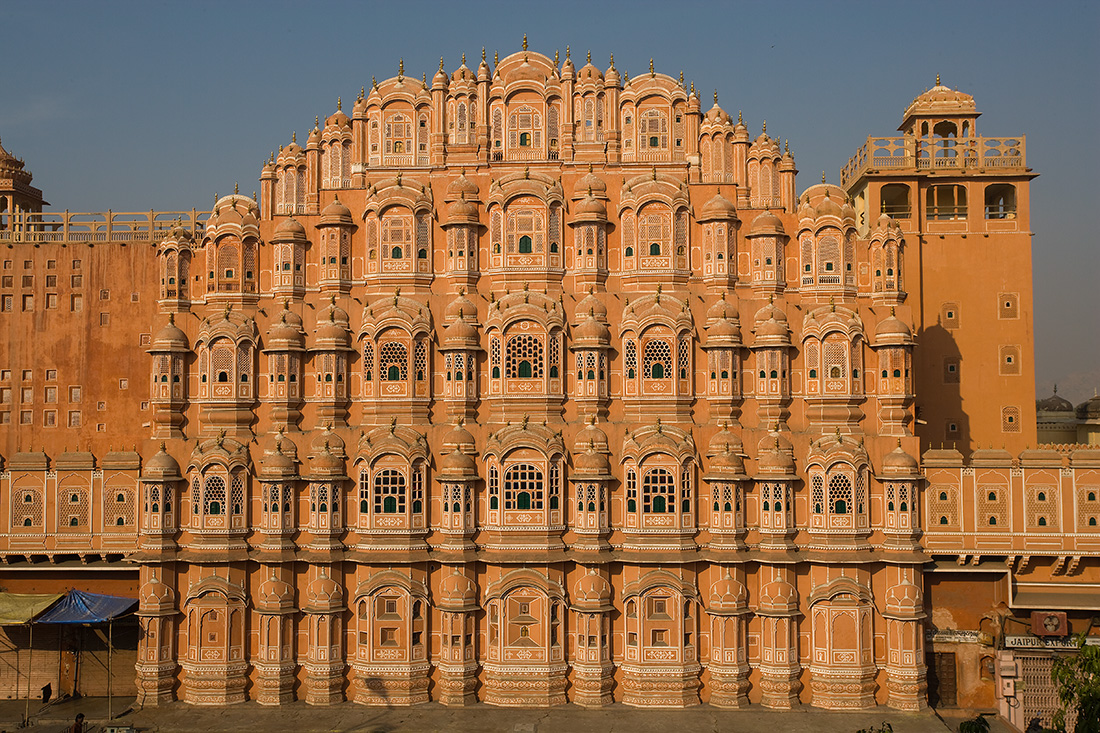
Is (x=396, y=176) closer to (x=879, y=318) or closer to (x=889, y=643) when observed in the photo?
(x=879, y=318)

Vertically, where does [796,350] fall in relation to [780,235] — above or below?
below

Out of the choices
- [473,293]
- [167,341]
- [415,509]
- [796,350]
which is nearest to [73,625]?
[167,341]

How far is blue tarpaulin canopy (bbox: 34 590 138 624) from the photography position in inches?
1374

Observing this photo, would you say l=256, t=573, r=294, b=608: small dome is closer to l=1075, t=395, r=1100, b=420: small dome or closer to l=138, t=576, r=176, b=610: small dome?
l=138, t=576, r=176, b=610: small dome

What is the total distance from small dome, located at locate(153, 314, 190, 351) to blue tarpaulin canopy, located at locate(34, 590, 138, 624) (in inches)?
370

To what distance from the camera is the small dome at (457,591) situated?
1339 inches

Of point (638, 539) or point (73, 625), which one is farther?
point (73, 625)

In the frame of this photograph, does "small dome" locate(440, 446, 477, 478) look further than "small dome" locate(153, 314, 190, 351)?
No

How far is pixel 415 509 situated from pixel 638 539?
7.85 meters

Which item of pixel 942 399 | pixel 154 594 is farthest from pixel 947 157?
pixel 154 594

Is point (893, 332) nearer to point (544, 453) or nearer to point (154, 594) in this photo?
point (544, 453)

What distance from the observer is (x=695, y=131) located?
37000 mm

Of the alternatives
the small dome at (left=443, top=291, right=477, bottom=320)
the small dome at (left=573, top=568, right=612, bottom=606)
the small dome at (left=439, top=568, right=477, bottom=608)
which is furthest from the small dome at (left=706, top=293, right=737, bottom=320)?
the small dome at (left=439, top=568, right=477, bottom=608)

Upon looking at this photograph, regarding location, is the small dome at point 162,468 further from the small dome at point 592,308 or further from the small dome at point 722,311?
the small dome at point 722,311
